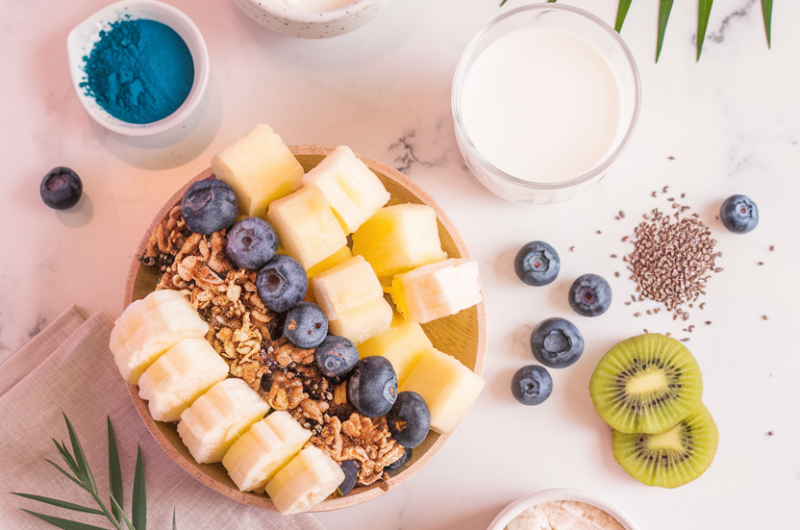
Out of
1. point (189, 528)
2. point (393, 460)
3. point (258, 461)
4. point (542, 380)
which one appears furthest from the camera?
point (542, 380)

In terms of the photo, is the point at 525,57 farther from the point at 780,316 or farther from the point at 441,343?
the point at 780,316

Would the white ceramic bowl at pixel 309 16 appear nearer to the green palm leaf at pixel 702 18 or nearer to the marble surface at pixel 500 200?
the marble surface at pixel 500 200

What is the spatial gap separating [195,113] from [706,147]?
143cm

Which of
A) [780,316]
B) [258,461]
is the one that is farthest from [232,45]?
[780,316]

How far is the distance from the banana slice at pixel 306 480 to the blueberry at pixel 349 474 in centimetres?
2

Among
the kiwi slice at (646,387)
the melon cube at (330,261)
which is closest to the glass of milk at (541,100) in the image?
the melon cube at (330,261)

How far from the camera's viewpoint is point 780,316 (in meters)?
1.63

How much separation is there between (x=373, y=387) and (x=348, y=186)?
1.44 ft

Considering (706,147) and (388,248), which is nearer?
(388,248)

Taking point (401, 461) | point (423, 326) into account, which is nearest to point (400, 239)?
point (423, 326)

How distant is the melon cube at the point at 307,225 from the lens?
3.89 feet

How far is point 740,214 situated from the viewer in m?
1.56

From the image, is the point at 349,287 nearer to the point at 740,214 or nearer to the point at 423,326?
the point at 423,326

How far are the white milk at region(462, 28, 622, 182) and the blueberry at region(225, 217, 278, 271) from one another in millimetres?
577
